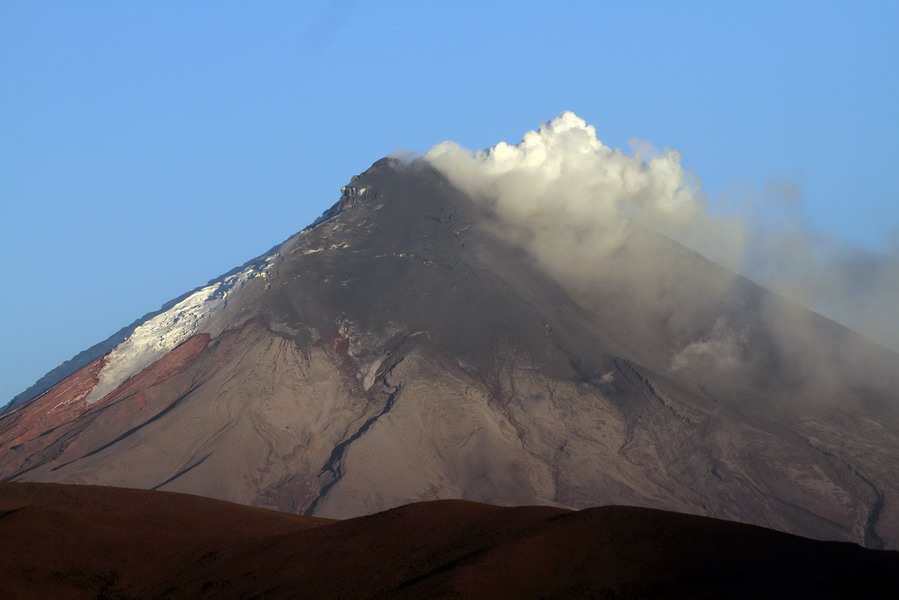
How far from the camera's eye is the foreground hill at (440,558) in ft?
126

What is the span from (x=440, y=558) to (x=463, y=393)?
7361 cm

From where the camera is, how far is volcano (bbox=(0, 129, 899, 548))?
108 m

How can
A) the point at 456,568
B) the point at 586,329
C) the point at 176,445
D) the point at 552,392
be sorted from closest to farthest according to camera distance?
the point at 456,568 → the point at 176,445 → the point at 552,392 → the point at 586,329

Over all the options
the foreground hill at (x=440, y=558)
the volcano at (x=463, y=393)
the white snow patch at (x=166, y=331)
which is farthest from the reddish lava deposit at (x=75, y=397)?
the foreground hill at (x=440, y=558)

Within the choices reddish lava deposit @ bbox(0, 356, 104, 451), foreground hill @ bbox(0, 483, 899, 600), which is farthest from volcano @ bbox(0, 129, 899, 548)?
foreground hill @ bbox(0, 483, 899, 600)

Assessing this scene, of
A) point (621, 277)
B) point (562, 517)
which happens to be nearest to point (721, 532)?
point (562, 517)

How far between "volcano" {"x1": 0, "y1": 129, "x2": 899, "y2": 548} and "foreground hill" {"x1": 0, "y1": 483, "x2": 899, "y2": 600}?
5435 centimetres

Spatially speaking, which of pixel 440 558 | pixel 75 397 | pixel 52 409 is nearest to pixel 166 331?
pixel 75 397

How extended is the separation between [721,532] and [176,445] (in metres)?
75.8

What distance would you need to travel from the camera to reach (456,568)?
39688 mm

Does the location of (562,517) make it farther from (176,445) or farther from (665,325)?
(665,325)

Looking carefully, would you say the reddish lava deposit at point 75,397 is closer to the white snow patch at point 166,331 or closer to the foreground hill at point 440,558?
the white snow patch at point 166,331

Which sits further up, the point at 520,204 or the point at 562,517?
the point at 520,204

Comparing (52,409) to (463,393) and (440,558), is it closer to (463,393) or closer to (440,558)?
(463,393)
